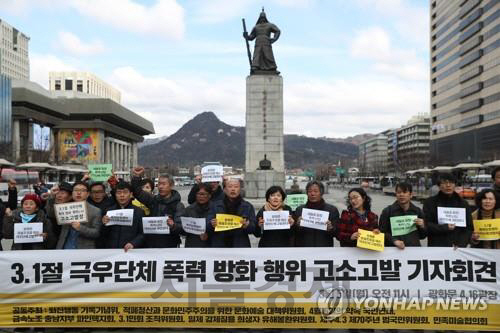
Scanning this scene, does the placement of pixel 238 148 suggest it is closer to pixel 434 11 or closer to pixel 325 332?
pixel 434 11

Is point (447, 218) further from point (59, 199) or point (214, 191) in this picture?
point (59, 199)

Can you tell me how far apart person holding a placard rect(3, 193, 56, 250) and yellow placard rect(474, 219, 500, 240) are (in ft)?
17.0

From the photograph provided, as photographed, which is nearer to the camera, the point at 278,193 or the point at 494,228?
the point at 494,228

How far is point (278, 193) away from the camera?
5.93 meters

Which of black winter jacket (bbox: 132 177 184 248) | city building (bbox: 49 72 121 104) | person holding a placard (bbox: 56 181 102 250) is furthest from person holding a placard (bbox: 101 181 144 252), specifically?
city building (bbox: 49 72 121 104)

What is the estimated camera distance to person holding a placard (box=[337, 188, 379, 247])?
18.4ft

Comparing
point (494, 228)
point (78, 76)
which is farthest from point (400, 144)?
point (494, 228)

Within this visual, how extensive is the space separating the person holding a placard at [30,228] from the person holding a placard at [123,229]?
0.69 metres

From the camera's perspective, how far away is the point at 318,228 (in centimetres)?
570

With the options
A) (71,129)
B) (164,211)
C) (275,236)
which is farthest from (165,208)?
(71,129)

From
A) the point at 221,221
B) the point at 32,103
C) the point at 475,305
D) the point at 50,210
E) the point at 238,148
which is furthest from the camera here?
the point at 238,148

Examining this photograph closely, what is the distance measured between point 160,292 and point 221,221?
3.55ft

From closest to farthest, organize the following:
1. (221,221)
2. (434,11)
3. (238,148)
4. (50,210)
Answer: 1. (221,221)
2. (50,210)
3. (434,11)
4. (238,148)

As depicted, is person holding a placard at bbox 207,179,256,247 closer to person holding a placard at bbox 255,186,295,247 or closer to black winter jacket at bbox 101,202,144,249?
person holding a placard at bbox 255,186,295,247
